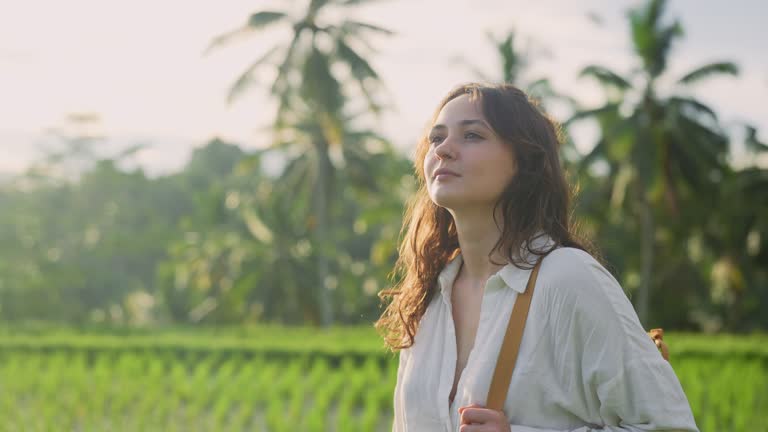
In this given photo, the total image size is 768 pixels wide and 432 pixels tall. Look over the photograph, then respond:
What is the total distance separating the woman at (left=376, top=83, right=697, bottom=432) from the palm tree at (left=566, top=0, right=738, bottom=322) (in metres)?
17.0

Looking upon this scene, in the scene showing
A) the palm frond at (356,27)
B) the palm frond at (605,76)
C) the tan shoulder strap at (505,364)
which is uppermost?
the palm frond at (356,27)

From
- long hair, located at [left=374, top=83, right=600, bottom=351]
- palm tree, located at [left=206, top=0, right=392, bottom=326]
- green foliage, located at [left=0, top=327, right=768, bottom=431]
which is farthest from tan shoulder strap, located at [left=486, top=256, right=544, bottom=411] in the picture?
palm tree, located at [left=206, top=0, right=392, bottom=326]

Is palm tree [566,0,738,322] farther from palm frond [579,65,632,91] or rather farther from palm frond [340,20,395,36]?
palm frond [340,20,395,36]

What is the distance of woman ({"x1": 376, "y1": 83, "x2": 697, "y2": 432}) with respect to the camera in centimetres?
148

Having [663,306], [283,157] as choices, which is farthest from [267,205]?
[663,306]

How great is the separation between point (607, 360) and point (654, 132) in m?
18.8

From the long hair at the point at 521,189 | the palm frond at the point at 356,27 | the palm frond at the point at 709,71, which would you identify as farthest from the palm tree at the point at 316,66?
the long hair at the point at 521,189

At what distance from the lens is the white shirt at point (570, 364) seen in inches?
57.7

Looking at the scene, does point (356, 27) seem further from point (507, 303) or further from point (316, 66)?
point (507, 303)

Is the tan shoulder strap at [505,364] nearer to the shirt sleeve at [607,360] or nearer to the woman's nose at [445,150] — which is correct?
the shirt sleeve at [607,360]

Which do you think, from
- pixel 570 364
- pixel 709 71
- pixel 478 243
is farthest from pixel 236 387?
pixel 709 71

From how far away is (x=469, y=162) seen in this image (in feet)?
5.50

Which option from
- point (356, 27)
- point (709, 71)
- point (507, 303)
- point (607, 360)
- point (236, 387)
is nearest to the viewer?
point (607, 360)

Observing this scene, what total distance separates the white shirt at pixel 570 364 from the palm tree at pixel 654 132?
1726 cm
